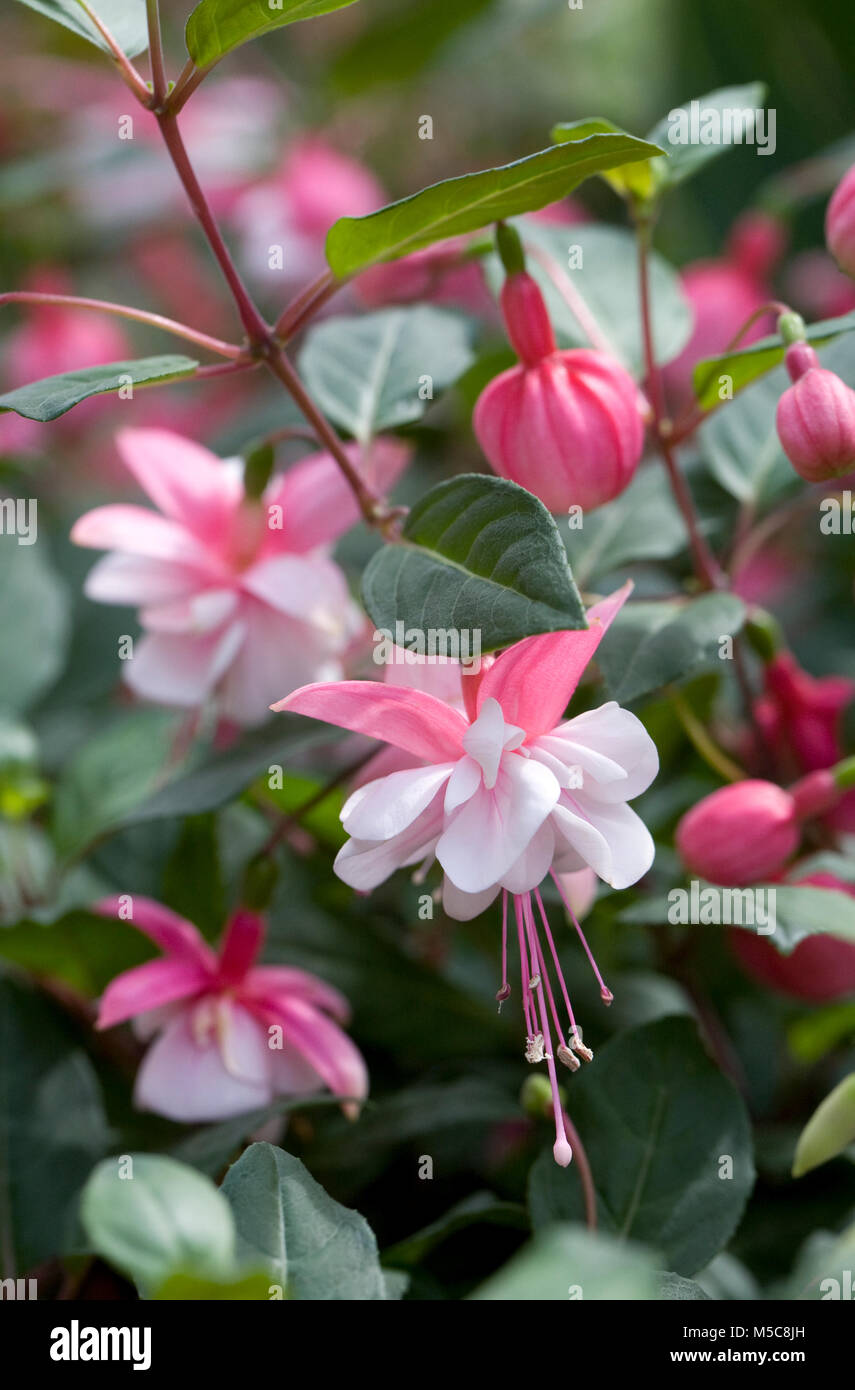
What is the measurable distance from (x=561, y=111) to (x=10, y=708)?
1.45 meters

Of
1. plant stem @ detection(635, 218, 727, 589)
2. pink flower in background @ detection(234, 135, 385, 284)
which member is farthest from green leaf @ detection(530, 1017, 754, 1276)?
pink flower in background @ detection(234, 135, 385, 284)

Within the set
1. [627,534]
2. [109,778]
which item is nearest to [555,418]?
[627,534]

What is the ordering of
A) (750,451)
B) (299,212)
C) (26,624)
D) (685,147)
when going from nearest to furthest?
(685,147)
(750,451)
(26,624)
(299,212)

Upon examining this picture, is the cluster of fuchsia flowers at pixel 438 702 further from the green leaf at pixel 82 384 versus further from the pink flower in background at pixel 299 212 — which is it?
the pink flower in background at pixel 299 212

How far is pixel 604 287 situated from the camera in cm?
78

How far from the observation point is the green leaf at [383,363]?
691mm

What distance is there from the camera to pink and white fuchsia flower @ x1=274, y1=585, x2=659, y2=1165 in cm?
45

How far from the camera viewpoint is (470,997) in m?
0.76

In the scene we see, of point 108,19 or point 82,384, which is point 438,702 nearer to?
point 82,384

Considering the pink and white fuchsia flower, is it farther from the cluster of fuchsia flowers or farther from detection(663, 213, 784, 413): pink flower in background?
detection(663, 213, 784, 413): pink flower in background

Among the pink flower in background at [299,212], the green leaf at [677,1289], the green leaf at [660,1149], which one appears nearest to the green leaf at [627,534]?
the green leaf at [660,1149]

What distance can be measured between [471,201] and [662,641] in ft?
0.70

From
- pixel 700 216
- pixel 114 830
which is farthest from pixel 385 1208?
pixel 700 216

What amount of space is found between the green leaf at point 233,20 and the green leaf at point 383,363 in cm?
20
